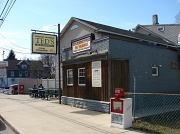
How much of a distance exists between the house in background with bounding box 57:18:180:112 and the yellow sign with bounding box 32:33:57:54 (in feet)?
4.22

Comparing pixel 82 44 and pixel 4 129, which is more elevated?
pixel 82 44

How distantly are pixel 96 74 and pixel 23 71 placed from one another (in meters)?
68.3

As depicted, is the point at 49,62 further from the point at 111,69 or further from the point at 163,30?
the point at 111,69

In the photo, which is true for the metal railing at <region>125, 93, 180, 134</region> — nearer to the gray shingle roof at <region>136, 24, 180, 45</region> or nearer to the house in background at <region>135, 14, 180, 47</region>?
the gray shingle roof at <region>136, 24, 180, 45</region>

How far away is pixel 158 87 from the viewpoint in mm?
16281

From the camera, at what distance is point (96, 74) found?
1452 centimetres

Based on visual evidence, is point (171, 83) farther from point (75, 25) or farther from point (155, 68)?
point (75, 25)

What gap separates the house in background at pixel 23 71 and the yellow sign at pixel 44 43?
181 ft

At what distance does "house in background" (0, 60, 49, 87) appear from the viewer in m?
74.8

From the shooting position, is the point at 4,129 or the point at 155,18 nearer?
the point at 4,129

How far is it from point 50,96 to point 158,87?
11765mm

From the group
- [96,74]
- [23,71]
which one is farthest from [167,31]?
[23,71]

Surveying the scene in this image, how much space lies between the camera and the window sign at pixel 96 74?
14.3m

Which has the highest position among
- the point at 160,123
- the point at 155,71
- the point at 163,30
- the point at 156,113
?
the point at 163,30
